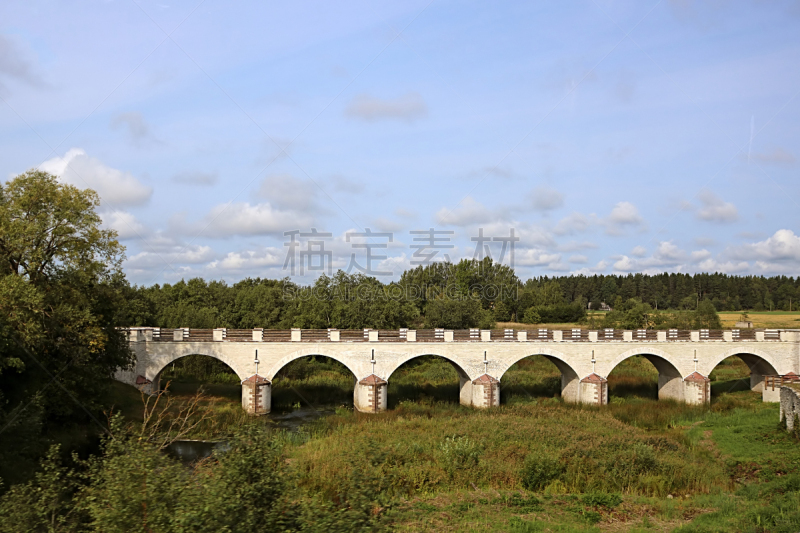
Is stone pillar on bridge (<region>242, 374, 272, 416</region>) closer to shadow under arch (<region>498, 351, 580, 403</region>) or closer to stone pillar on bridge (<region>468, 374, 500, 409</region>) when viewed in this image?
stone pillar on bridge (<region>468, 374, 500, 409</region>)

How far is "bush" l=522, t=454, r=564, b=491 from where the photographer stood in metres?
19.1

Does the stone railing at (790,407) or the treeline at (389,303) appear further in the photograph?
the treeline at (389,303)

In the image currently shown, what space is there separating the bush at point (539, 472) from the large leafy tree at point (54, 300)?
19017 mm

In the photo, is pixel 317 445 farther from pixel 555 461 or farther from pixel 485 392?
pixel 485 392

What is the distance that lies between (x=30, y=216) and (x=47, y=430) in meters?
10.2

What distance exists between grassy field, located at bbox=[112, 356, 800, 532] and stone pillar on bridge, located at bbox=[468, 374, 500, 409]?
1314mm

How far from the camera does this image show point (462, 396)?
127 ft

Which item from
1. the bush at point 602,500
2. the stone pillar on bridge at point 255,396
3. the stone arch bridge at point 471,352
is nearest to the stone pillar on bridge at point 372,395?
the stone arch bridge at point 471,352

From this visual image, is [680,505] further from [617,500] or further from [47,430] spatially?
[47,430]

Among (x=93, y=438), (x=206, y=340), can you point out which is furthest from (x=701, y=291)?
(x=93, y=438)

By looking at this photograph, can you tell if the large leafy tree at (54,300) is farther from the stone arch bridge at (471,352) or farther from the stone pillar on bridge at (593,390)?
the stone pillar on bridge at (593,390)

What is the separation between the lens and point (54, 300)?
2444 centimetres

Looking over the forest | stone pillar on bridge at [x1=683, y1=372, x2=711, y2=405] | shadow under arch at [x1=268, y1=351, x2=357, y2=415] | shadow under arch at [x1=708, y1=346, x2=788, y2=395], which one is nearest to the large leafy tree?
the forest

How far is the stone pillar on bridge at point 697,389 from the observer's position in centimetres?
3762
